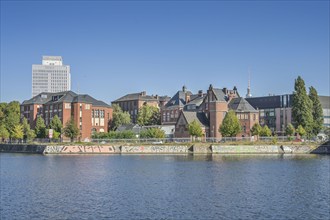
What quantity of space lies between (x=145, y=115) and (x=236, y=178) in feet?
298

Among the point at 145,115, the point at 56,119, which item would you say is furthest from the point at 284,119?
the point at 56,119

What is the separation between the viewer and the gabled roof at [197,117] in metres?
114

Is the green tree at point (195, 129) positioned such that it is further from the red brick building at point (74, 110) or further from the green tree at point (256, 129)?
the red brick building at point (74, 110)

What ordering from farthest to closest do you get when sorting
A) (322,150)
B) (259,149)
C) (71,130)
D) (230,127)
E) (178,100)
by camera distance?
(178,100)
(71,130)
(230,127)
(322,150)
(259,149)

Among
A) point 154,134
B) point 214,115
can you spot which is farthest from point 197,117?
point 154,134

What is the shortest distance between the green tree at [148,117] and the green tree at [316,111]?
4953 cm

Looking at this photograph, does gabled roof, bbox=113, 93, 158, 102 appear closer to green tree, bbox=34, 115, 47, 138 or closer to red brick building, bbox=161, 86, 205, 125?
red brick building, bbox=161, 86, 205, 125

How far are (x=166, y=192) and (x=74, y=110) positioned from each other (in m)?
85.9

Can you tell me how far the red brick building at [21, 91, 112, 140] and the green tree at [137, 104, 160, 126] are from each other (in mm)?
10163

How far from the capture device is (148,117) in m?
142

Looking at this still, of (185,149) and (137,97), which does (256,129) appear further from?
(137,97)

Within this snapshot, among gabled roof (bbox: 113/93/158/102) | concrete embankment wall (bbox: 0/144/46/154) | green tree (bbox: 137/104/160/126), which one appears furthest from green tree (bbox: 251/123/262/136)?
gabled roof (bbox: 113/93/158/102)

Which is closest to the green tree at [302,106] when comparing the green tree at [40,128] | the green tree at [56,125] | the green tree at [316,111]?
the green tree at [316,111]

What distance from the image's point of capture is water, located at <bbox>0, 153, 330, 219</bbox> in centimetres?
3422
